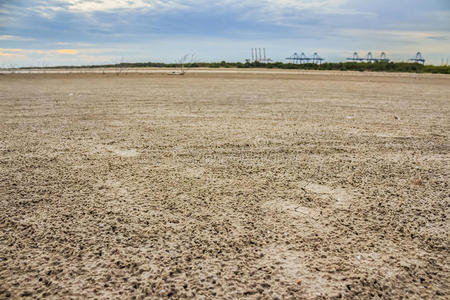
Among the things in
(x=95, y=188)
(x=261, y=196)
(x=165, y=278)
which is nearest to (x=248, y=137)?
(x=261, y=196)

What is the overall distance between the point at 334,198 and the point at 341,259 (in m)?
1.02

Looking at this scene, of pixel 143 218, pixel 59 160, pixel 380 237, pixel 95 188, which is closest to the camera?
pixel 380 237

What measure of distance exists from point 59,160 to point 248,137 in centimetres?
296

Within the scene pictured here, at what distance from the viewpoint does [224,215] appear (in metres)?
2.77

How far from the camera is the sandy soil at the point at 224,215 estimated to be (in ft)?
6.45

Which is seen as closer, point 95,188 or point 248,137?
point 95,188

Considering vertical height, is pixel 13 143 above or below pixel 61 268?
above

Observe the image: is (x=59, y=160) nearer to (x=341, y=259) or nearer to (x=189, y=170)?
(x=189, y=170)

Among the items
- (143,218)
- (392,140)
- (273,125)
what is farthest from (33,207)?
(392,140)

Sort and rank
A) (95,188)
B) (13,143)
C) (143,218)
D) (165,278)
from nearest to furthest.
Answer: (165,278) → (143,218) → (95,188) → (13,143)

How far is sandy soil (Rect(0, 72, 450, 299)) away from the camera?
6.45 ft

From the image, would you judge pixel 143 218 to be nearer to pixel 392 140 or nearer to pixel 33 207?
pixel 33 207

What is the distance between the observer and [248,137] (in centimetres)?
549

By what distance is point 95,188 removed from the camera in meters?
3.33
